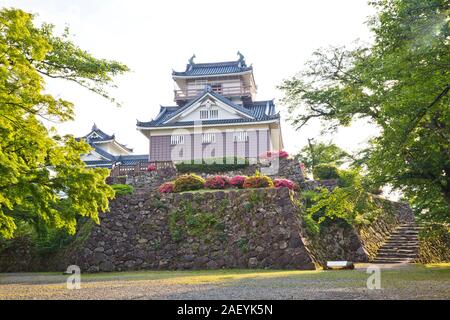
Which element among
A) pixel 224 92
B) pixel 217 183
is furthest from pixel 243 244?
pixel 224 92

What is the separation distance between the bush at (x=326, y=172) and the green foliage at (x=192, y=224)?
9.56 metres

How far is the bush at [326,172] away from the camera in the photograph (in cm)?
2509

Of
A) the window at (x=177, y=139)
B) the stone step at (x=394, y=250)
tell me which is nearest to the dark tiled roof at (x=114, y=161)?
the window at (x=177, y=139)

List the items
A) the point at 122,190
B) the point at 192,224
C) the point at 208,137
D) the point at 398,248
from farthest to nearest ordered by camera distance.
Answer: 1. the point at 208,137
2. the point at 398,248
3. the point at 122,190
4. the point at 192,224

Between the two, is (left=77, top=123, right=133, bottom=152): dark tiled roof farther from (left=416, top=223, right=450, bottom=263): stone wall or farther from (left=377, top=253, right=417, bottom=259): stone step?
(left=416, top=223, right=450, bottom=263): stone wall

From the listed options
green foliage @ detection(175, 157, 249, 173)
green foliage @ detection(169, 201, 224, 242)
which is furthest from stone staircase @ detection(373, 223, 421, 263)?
green foliage @ detection(175, 157, 249, 173)

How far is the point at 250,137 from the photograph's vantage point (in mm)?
32625

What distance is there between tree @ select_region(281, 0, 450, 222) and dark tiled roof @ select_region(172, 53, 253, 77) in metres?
22.0

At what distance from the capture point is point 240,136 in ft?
108

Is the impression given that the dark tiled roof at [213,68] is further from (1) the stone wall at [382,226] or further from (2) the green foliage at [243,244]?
(2) the green foliage at [243,244]

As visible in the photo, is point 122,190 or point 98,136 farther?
point 98,136

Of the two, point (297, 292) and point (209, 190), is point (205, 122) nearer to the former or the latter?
point (209, 190)

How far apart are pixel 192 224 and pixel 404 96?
11062 mm

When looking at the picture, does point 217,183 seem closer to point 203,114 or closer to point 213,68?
point 203,114
